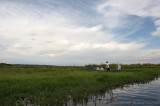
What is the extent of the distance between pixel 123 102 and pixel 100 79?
7075 mm

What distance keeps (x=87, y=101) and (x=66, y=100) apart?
1363 mm

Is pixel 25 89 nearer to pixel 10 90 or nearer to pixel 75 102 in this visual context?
pixel 10 90

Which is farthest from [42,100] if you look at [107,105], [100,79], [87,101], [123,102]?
[100,79]

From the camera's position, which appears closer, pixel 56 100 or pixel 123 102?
pixel 56 100

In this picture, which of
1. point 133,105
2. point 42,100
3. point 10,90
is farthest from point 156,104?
point 10,90

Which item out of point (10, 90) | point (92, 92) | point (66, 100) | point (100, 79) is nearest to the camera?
point (66, 100)

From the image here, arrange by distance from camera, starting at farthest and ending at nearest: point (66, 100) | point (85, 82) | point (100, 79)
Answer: point (100, 79)
point (85, 82)
point (66, 100)

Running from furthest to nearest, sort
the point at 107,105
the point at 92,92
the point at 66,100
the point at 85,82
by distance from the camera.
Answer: the point at 85,82, the point at 92,92, the point at 66,100, the point at 107,105

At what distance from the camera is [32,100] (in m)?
8.95

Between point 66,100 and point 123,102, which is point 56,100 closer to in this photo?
point 66,100

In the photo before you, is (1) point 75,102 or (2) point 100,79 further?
(2) point 100,79

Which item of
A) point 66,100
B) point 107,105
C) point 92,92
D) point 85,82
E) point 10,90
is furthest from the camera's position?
point 85,82

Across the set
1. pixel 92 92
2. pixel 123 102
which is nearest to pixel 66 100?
pixel 92 92

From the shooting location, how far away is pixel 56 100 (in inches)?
345
